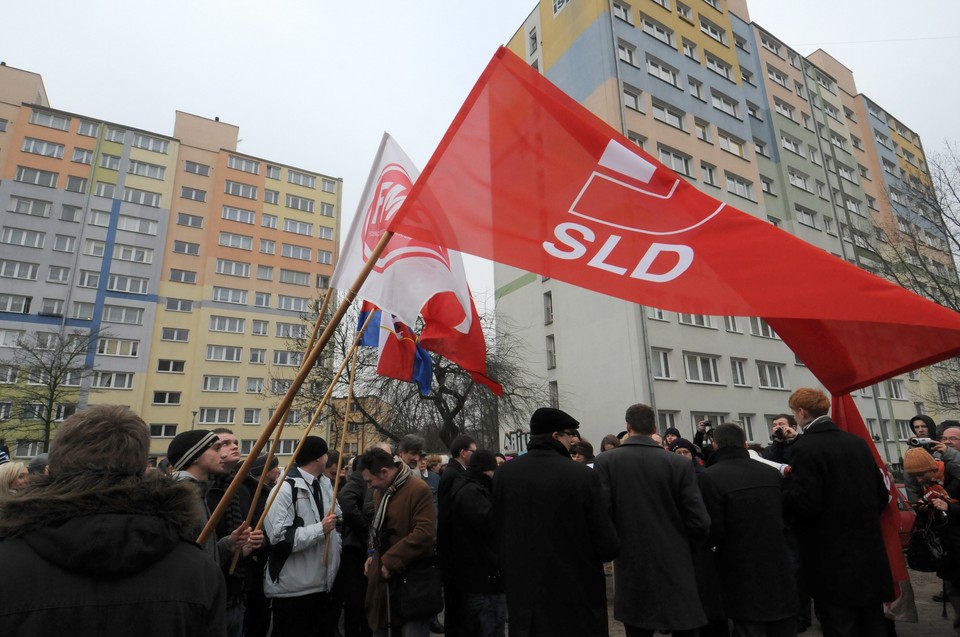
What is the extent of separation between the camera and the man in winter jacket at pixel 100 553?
147 centimetres

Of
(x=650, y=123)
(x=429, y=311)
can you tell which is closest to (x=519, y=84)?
(x=429, y=311)

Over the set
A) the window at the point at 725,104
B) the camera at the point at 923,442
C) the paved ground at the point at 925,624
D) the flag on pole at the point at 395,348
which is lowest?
the paved ground at the point at 925,624

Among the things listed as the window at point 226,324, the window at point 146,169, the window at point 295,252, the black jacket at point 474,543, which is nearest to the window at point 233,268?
the window at point 295,252

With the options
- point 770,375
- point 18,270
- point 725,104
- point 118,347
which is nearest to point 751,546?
point 770,375

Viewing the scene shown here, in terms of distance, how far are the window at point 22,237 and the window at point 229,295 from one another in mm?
12732

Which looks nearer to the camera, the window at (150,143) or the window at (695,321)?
the window at (695,321)

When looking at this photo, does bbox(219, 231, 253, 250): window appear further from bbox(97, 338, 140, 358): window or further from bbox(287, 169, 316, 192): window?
bbox(97, 338, 140, 358): window

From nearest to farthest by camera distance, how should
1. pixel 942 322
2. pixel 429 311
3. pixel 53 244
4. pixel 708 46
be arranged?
pixel 942 322, pixel 429 311, pixel 708 46, pixel 53 244

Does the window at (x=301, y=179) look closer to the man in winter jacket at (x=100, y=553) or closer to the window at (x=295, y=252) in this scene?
the window at (x=295, y=252)

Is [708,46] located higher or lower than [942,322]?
higher

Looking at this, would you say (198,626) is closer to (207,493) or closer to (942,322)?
(207,493)

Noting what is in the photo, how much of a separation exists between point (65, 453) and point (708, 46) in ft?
128

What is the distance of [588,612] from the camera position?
3.39 m

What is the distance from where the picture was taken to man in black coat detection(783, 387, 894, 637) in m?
3.71
